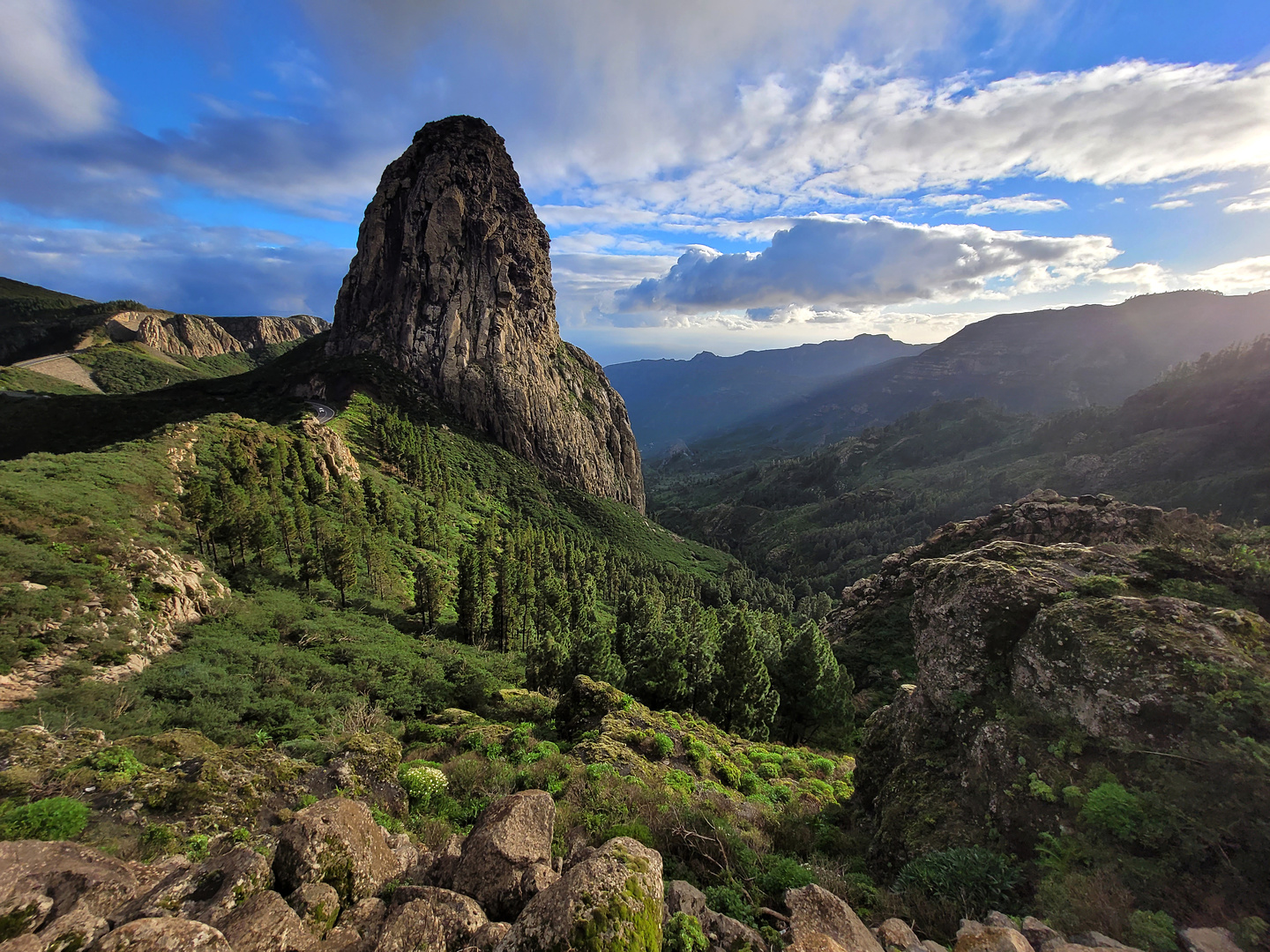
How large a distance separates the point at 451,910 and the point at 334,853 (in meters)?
2.53

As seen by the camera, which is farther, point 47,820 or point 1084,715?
point 1084,715

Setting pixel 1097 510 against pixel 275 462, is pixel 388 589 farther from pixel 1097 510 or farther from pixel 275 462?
pixel 1097 510

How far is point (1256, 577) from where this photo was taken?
12.6 meters

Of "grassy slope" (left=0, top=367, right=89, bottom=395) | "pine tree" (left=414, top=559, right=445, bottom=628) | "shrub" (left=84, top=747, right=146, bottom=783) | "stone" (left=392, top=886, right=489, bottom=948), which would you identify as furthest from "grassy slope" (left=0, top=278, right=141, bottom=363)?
"stone" (left=392, top=886, right=489, bottom=948)

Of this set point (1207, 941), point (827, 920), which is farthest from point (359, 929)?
point (1207, 941)

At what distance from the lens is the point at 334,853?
841cm

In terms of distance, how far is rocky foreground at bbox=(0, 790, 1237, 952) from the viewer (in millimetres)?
6125

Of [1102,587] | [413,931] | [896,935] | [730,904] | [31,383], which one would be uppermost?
[31,383]

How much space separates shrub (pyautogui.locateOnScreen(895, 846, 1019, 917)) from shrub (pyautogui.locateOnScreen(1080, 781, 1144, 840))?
6.47ft

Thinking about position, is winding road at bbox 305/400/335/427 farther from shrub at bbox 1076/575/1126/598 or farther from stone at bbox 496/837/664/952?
shrub at bbox 1076/575/1126/598

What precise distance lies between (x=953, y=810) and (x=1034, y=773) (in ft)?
7.63

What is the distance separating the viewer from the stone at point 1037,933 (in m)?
7.70

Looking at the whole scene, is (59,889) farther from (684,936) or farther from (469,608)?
(469,608)

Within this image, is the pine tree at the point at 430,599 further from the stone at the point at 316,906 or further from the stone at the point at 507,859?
the stone at the point at 316,906
